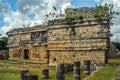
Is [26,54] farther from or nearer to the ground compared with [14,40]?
nearer to the ground

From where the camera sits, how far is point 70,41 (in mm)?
27562

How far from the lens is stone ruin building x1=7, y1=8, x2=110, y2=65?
25147mm

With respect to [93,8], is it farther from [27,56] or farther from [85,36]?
[27,56]

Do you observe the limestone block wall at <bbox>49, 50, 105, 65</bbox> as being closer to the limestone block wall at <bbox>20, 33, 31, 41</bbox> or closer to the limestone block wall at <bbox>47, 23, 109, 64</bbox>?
the limestone block wall at <bbox>47, 23, 109, 64</bbox>

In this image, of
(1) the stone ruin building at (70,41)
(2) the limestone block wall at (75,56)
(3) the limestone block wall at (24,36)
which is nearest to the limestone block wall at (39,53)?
(1) the stone ruin building at (70,41)

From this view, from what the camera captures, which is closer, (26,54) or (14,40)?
(26,54)

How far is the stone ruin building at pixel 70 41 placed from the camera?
25147 millimetres

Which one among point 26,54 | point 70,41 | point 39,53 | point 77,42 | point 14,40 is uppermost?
point 14,40

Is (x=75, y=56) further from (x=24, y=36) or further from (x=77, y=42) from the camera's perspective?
(x=24, y=36)

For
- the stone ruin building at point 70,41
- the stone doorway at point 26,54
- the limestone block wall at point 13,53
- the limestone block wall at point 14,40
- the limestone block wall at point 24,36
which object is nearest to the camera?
the stone ruin building at point 70,41

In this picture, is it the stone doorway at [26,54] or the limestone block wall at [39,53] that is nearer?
the limestone block wall at [39,53]

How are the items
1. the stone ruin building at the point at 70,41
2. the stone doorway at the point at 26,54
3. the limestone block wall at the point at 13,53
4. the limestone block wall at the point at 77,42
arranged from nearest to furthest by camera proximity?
1. the limestone block wall at the point at 77,42
2. the stone ruin building at the point at 70,41
3. the stone doorway at the point at 26,54
4. the limestone block wall at the point at 13,53

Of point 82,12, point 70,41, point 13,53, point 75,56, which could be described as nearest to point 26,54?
point 13,53

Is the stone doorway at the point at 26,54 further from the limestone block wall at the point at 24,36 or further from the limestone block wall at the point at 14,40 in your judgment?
the limestone block wall at the point at 14,40
